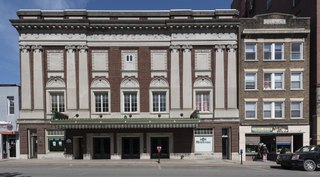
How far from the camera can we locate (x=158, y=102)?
91.4 feet

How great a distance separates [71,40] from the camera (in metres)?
27.4

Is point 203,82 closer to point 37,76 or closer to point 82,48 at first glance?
point 82,48

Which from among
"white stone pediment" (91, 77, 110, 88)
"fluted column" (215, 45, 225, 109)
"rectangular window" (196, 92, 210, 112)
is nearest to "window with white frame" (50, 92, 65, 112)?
"white stone pediment" (91, 77, 110, 88)

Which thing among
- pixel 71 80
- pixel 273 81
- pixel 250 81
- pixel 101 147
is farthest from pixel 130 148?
pixel 273 81

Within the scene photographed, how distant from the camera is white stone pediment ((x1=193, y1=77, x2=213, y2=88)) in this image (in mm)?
27703

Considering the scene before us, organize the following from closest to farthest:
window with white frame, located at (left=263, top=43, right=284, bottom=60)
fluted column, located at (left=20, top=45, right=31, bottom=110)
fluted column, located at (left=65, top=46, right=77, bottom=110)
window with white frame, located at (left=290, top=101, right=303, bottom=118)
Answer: fluted column, located at (left=20, top=45, right=31, bottom=110)
fluted column, located at (left=65, top=46, right=77, bottom=110)
window with white frame, located at (left=290, top=101, right=303, bottom=118)
window with white frame, located at (left=263, top=43, right=284, bottom=60)

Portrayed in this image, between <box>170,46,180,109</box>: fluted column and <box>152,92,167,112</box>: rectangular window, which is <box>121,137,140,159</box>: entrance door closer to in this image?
<box>152,92,167,112</box>: rectangular window

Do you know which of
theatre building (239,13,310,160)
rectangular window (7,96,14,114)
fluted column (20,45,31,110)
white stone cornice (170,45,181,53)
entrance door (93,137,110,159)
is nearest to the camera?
fluted column (20,45,31,110)

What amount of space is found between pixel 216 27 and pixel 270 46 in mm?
5343

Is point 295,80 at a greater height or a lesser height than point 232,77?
lesser

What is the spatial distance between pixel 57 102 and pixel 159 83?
30.5 ft

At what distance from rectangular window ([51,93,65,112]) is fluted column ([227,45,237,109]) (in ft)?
49.1

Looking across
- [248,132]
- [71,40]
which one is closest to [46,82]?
[71,40]

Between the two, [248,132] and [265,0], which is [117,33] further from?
[265,0]
